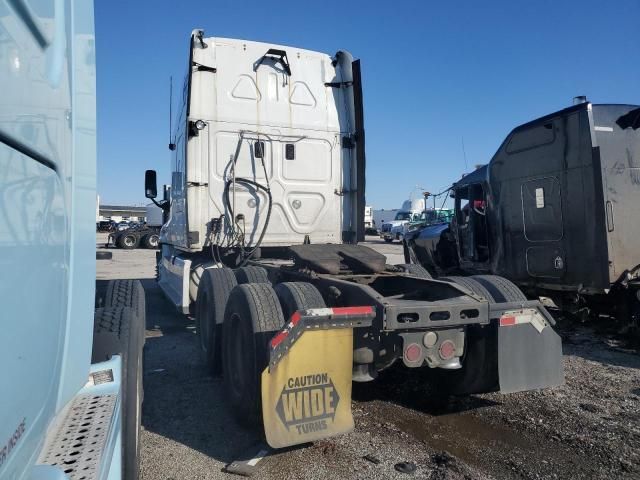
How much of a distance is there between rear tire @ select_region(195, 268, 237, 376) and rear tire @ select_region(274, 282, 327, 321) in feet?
4.35

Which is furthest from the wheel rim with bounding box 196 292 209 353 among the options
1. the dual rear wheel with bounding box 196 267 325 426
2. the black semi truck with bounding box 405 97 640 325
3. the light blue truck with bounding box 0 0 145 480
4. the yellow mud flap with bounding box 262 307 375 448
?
the black semi truck with bounding box 405 97 640 325

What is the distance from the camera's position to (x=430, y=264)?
10.5 metres

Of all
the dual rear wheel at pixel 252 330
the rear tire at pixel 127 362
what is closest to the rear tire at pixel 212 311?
the dual rear wheel at pixel 252 330

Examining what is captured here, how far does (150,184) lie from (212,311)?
13.4ft

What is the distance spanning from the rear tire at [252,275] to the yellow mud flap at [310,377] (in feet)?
7.93

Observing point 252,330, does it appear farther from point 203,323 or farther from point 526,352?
point 203,323

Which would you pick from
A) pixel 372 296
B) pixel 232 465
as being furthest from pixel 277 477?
pixel 372 296

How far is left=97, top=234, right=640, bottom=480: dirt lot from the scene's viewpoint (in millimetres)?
3127

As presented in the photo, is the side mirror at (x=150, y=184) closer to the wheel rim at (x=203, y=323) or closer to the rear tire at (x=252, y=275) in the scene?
the wheel rim at (x=203, y=323)

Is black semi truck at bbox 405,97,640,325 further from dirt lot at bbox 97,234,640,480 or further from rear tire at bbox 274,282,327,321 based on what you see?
rear tire at bbox 274,282,327,321

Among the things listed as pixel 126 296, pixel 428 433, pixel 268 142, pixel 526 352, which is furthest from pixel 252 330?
pixel 268 142

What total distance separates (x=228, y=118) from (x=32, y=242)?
206 inches

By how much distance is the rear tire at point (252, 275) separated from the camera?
549 cm

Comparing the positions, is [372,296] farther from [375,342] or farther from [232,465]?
[232,465]
